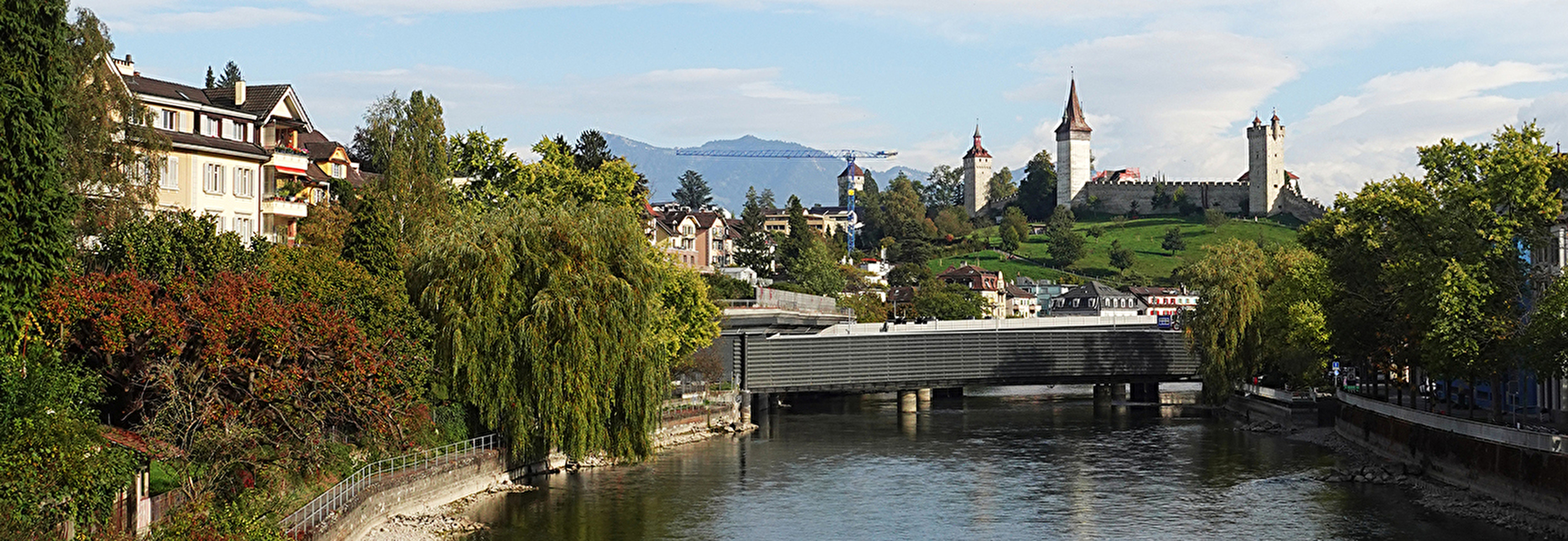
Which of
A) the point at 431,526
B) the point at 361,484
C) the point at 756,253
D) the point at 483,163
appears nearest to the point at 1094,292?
the point at 756,253

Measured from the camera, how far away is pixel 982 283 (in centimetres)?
19388

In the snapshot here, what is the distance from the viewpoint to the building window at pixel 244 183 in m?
56.9

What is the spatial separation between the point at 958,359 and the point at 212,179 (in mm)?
51086

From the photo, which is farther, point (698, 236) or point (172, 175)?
point (698, 236)

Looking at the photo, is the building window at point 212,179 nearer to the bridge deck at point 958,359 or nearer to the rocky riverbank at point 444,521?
the rocky riverbank at point 444,521

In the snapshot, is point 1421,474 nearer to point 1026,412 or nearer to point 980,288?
point 1026,412

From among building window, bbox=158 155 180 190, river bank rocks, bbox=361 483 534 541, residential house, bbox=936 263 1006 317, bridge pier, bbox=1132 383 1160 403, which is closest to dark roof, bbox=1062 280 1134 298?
residential house, bbox=936 263 1006 317

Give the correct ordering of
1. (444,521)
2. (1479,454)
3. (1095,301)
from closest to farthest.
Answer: (444,521)
(1479,454)
(1095,301)

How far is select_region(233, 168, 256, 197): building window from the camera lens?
56.9m

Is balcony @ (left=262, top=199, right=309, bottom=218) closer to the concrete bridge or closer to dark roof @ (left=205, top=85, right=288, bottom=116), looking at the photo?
dark roof @ (left=205, top=85, right=288, bottom=116)

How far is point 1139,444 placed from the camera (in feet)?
234

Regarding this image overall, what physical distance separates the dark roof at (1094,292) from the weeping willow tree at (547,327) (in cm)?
14455

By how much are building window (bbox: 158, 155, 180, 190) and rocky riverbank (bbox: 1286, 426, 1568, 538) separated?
41390mm

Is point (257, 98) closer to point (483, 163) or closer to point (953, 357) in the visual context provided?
point (483, 163)
